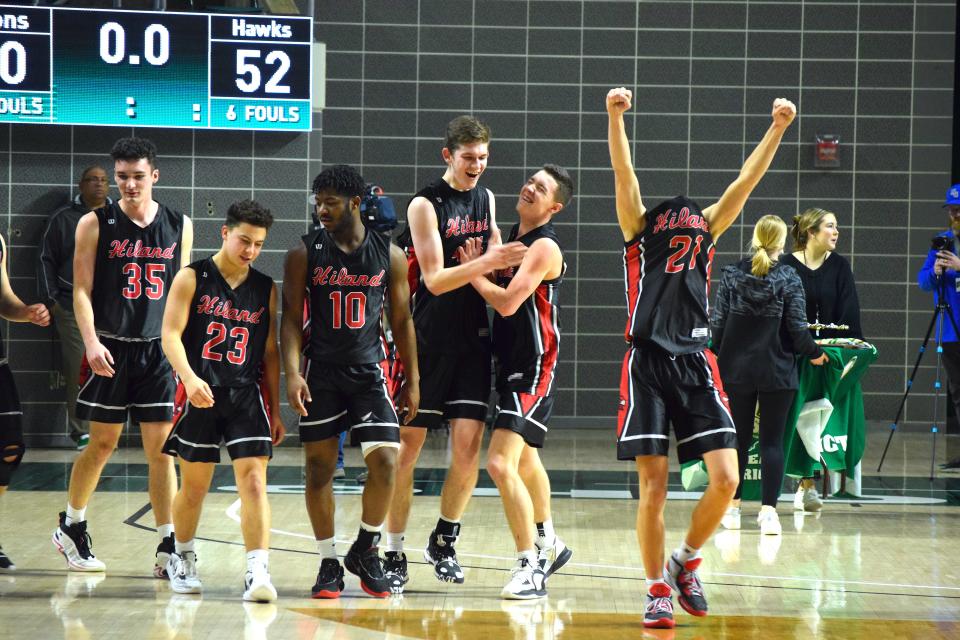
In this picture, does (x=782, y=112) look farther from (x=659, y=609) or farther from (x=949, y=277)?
(x=949, y=277)

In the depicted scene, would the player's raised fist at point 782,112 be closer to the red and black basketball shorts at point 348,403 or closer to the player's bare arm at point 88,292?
the red and black basketball shorts at point 348,403

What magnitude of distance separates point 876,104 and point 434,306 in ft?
23.6

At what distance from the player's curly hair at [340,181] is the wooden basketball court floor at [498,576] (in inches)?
62.3

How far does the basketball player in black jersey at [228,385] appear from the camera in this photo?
15.4 ft

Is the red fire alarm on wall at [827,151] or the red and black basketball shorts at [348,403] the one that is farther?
the red fire alarm on wall at [827,151]

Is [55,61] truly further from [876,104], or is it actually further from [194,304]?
[876,104]

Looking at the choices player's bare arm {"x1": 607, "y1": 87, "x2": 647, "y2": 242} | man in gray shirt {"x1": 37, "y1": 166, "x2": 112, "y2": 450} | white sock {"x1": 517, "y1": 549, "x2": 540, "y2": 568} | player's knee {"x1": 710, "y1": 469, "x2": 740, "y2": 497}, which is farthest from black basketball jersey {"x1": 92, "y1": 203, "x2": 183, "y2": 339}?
man in gray shirt {"x1": 37, "y1": 166, "x2": 112, "y2": 450}

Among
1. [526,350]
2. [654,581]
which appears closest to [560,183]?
[526,350]

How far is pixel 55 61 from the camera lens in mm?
8734

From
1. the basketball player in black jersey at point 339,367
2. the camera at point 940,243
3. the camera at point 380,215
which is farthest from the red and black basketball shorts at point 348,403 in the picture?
the camera at point 940,243

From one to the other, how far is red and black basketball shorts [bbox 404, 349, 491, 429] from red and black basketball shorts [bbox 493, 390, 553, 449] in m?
0.17

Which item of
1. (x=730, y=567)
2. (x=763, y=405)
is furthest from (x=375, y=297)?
(x=763, y=405)

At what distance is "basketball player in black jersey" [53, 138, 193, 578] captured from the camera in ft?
17.0

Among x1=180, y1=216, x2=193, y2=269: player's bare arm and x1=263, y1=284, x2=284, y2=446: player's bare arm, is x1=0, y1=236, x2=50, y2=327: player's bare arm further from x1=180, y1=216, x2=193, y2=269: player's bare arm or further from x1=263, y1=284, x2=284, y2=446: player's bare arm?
x1=263, y1=284, x2=284, y2=446: player's bare arm
